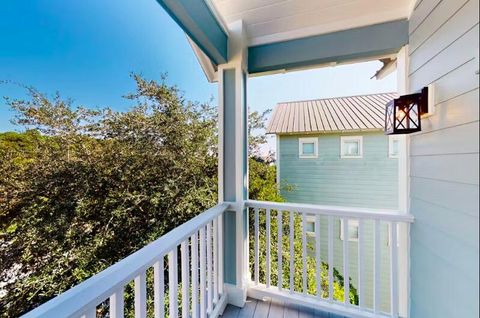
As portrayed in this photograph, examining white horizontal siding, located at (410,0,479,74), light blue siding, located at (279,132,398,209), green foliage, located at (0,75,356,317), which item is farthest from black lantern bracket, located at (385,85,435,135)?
green foliage, located at (0,75,356,317)

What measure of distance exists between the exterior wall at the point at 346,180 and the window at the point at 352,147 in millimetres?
47

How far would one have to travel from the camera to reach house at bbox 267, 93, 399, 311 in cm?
240

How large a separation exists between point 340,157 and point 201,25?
198 centimetres

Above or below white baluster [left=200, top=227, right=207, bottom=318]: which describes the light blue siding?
above

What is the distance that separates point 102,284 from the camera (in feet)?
2.83

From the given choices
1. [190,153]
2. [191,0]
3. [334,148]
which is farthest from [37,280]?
[334,148]

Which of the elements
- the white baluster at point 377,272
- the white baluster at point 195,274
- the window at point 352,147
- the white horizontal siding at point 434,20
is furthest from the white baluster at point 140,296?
the window at point 352,147

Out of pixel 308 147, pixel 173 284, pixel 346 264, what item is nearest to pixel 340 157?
pixel 308 147

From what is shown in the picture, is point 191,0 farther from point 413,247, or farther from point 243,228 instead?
point 413,247

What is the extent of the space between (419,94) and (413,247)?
1192 millimetres

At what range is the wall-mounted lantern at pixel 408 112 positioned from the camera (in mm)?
1605

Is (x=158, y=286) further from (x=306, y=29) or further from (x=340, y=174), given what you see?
(x=306, y=29)

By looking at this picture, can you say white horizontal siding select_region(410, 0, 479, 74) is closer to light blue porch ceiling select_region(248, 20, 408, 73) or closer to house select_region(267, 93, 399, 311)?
light blue porch ceiling select_region(248, 20, 408, 73)

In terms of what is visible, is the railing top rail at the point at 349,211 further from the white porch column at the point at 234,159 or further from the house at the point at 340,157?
the house at the point at 340,157
